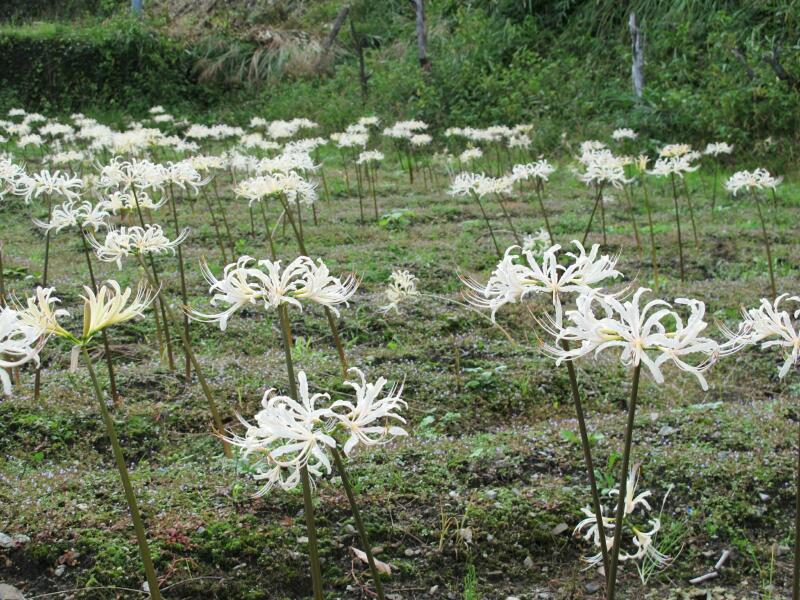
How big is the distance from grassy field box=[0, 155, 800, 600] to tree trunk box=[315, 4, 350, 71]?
44.9 ft

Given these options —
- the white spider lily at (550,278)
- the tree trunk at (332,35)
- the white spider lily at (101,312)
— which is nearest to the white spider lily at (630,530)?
the white spider lily at (550,278)

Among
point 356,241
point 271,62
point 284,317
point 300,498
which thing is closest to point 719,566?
point 300,498

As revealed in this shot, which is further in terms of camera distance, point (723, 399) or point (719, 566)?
point (723, 399)

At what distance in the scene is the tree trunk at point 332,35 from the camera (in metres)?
18.9

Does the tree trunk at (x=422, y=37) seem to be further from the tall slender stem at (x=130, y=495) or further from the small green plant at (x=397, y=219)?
the tall slender stem at (x=130, y=495)

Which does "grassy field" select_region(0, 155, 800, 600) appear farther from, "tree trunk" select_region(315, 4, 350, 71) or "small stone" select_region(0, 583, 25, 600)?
"tree trunk" select_region(315, 4, 350, 71)

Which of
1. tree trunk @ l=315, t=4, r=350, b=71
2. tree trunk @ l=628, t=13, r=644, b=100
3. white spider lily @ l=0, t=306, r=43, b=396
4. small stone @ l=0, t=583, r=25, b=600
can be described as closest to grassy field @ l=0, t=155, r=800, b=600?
small stone @ l=0, t=583, r=25, b=600

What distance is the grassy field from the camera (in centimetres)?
289

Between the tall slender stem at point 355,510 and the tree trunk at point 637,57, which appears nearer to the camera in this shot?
the tall slender stem at point 355,510

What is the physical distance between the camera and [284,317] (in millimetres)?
2068

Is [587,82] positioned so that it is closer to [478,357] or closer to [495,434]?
[478,357]

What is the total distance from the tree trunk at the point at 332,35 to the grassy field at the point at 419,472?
13.7 metres

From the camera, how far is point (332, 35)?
19.4 m

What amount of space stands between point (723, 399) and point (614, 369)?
0.65 metres
